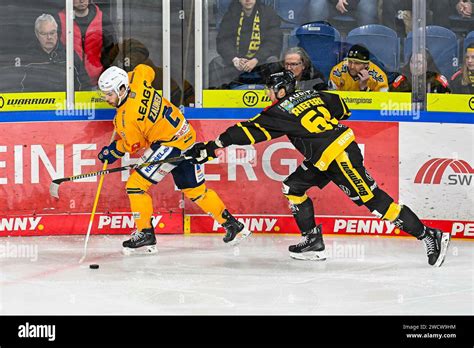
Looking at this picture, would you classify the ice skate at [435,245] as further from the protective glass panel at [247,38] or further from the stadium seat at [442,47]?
the protective glass panel at [247,38]

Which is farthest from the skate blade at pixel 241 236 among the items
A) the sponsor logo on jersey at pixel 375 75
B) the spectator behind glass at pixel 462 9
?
the spectator behind glass at pixel 462 9

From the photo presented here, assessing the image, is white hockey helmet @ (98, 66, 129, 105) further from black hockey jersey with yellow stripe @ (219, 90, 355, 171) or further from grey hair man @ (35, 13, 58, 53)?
grey hair man @ (35, 13, 58, 53)

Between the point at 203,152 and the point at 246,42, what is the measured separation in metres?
1.43

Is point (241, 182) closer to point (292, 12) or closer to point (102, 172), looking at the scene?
point (102, 172)

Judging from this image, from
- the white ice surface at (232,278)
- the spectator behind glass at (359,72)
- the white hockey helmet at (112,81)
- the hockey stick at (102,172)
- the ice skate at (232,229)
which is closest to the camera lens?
the white ice surface at (232,278)

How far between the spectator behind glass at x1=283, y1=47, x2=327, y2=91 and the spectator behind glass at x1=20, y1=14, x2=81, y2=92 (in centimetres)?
162

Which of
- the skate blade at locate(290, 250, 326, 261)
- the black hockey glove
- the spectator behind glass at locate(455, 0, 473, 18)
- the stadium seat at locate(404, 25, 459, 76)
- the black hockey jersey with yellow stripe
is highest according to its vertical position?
the spectator behind glass at locate(455, 0, 473, 18)

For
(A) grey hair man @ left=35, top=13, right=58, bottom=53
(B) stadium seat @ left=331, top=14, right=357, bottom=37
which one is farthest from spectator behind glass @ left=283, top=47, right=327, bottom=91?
(A) grey hair man @ left=35, top=13, right=58, bottom=53

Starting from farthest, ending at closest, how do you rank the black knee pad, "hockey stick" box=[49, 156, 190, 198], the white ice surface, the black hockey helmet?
"hockey stick" box=[49, 156, 190, 198] → the black hockey helmet → the black knee pad → the white ice surface

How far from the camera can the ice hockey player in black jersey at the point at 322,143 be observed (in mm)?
6820

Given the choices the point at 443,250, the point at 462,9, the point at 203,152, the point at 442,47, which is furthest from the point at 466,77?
the point at 203,152

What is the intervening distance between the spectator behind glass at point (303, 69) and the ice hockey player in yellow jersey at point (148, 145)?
1.06m

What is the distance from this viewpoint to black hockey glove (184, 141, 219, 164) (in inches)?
271

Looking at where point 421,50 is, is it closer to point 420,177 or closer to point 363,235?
point 420,177
